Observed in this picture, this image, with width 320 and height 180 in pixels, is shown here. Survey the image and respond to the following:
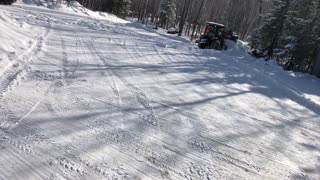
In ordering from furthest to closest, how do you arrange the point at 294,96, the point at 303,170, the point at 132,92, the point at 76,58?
the point at 294,96
the point at 76,58
the point at 132,92
the point at 303,170

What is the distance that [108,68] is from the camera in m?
9.80

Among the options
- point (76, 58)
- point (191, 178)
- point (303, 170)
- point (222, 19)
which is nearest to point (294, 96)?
point (303, 170)

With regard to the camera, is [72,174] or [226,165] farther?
[226,165]

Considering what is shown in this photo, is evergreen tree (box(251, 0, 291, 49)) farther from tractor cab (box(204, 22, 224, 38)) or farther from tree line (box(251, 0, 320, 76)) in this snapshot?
tractor cab (box(204, 22, 224, 38))

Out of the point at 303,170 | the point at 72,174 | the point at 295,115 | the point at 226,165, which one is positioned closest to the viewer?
the point at 72,174

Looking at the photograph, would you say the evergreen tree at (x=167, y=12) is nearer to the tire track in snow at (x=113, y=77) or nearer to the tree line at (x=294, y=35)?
the tree line at (x=294, y=35)

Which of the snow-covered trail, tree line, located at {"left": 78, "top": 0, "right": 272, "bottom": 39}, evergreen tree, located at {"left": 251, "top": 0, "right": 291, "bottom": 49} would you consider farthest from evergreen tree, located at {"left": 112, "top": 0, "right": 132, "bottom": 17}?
the snow-covered trail

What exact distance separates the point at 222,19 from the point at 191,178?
70.9 meters

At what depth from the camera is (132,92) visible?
7.98m

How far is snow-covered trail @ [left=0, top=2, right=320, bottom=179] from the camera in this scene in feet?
15.2

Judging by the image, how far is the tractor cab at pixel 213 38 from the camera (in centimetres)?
2422

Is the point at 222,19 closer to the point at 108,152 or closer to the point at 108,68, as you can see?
the point at 108,68

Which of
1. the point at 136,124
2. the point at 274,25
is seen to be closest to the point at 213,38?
the point at 274,25

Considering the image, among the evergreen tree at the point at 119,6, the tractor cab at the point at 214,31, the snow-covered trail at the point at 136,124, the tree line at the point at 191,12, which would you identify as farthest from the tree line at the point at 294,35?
the tree line at the point at 191,12
